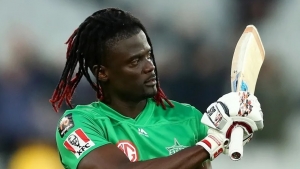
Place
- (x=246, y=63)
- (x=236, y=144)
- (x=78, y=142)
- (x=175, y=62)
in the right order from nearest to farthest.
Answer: (x=236, y=144) → (x=78, y=142) → (x=246, y=63) → (x=175, y=62)

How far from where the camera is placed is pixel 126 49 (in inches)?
89.0

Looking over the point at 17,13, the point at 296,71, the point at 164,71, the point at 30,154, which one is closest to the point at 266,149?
the point at 296,71

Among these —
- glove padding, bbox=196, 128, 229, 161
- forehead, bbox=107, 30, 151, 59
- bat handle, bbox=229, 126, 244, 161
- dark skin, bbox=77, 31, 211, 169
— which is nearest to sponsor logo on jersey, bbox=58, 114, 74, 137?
dark skin, bbox=77, 31, 211, 169

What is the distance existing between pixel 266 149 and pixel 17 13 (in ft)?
5.72

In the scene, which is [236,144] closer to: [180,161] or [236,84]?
[180,161]

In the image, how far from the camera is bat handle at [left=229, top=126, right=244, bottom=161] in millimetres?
1988

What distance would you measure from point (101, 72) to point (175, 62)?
154 cm

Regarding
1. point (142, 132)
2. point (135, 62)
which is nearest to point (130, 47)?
point (135, 62)

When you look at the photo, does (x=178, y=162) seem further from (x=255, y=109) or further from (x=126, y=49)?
(x=126, y=49)

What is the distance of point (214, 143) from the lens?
2.05 meters

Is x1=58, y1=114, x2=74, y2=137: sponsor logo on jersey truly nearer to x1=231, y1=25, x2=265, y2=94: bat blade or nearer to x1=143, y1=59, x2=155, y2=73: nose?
x1=143, y1=59, x2=155, y2=73: nose

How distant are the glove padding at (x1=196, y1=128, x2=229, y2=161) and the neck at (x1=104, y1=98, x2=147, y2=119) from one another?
1.19ft

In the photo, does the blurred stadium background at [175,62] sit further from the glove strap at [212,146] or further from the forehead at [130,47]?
the glove strap at [212,146]

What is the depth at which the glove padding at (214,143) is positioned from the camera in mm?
2037
